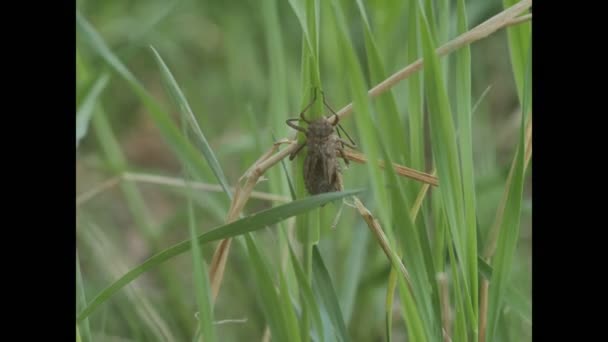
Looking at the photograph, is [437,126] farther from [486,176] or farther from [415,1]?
[486,176]

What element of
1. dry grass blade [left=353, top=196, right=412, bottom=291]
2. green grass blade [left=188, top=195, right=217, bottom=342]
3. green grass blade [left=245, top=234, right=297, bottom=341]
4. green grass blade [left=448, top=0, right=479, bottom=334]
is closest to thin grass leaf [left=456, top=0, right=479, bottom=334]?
green grass blade [left=448, top=0, right=479, bottom=334]

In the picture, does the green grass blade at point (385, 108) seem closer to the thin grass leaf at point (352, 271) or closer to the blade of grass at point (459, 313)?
the blade of grass at point (459, 313)

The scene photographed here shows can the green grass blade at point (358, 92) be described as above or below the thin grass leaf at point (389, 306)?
above

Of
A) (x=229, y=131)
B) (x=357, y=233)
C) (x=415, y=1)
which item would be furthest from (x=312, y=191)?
(x=229, y=131)

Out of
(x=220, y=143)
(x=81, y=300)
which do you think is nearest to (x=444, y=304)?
→ (x=81, y=300)

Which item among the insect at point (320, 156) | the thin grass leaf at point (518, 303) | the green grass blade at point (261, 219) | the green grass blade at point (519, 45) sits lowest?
the thin grass leaf at point (518, 303)

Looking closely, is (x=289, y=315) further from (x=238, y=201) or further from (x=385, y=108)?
(x=385, y=108)

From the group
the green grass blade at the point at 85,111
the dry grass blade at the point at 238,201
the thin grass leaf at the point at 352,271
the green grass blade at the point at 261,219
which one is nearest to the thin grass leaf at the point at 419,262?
the green grass blade at the point at 261,219

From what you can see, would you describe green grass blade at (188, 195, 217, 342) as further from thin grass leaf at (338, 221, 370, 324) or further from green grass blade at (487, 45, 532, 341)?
thin grass leaf at (338, 221, 370, 324)
